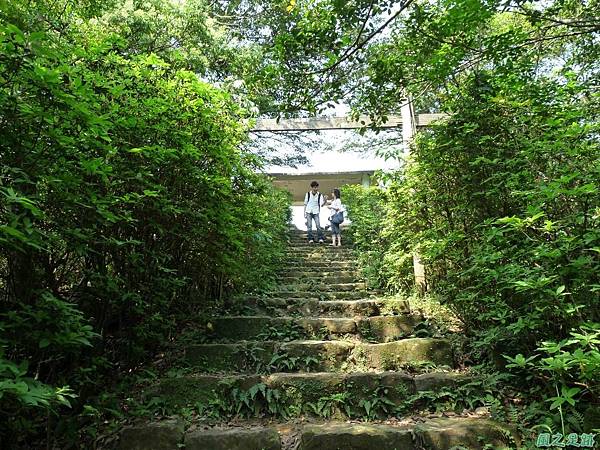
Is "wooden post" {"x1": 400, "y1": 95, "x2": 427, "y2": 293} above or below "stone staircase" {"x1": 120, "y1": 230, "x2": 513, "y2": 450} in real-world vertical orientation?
above

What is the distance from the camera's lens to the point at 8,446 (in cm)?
213

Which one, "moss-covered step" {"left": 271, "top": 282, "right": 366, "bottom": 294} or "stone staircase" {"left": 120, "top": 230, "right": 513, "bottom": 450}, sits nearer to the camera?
"stone staircase" {"left": 120, "top": 230, "right": 513, "bottom": 450}

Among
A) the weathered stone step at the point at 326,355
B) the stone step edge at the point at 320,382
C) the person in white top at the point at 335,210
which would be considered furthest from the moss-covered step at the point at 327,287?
the person in white top at the point at 335,210

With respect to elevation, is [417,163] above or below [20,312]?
above

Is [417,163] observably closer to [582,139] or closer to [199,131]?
[582,139]

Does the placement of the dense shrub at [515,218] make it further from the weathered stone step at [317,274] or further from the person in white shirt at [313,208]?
the person in white shirt at [313,208]

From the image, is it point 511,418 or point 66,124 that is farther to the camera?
point 511,418

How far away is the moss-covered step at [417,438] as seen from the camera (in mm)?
2516

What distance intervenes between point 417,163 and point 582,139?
1.75 m

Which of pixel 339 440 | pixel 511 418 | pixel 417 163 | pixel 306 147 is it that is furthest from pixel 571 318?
pixel 306 147

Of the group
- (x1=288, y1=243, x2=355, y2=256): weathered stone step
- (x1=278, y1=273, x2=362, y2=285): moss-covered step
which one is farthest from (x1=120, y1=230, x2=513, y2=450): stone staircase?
(x1=288, y1=243, x2=355, y2=256): weathered stone step

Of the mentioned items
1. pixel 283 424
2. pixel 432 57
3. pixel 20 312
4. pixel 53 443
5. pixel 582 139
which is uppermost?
pixel 432 57

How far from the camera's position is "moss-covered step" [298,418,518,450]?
252cm

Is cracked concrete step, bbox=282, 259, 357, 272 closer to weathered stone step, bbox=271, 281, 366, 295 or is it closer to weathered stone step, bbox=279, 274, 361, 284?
weathered stone step, bbox=279, 274, 361, 284
